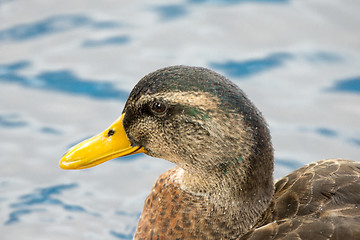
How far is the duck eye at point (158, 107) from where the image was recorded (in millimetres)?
4039

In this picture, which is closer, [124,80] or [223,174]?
[223,174]

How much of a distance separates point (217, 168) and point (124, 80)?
3797 mm

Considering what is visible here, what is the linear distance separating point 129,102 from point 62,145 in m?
2.92

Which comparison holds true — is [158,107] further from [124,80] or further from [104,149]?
[124,80]

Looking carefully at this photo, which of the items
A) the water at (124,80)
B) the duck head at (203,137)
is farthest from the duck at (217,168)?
the water at (124,80)

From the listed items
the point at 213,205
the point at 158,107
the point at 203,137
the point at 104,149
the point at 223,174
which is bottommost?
the point at 213,205

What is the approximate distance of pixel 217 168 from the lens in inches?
161

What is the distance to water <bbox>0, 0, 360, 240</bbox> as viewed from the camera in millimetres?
6422

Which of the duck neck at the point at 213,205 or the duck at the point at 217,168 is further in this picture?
the duck neck at the point at 213,205

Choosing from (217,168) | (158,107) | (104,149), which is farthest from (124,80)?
(217,168)

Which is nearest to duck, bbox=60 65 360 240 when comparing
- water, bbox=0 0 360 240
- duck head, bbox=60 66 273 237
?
duck head, bbox=60 66 273 237

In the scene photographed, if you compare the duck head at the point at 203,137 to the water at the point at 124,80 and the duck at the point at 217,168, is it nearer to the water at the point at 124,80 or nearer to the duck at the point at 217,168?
the duck at the point at 217,168

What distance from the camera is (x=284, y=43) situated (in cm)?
814

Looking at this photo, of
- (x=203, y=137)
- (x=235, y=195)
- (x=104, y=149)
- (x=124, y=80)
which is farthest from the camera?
(x=124, y=80)
